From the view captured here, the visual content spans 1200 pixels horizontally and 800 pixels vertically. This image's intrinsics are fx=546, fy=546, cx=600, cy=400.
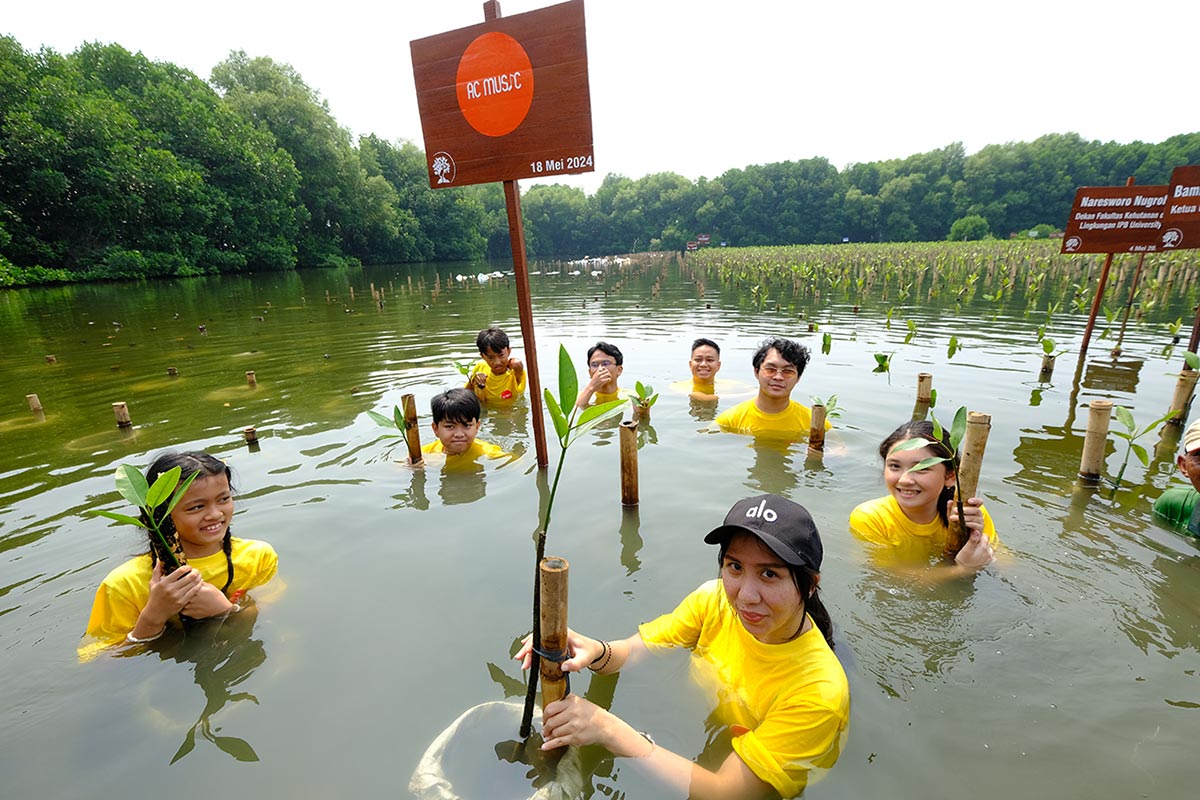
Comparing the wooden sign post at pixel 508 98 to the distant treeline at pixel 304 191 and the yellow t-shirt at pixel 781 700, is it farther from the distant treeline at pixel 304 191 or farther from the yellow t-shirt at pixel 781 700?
the distant treeline at pixel 304 191

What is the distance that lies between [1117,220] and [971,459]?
8.11m

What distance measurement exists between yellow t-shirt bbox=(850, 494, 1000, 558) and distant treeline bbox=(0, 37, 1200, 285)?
1391 inches

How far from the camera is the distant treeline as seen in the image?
2881 cm

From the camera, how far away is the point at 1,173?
89.1 feet

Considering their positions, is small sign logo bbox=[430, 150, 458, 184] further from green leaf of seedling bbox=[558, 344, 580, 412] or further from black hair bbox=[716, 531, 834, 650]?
black hair bbox=[716, 531, 834, 650]

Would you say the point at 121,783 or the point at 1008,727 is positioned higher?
the point at 121,783

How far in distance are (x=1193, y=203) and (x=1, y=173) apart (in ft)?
144

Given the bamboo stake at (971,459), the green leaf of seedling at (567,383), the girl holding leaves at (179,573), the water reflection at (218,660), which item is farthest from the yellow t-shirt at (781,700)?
the girl holding leaves at (179,573)

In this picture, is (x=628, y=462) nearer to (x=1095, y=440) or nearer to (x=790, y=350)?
(x=790, y=350)

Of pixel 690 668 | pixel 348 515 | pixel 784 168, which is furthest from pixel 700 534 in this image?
pixel 784 168

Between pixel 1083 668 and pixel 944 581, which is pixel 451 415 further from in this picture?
pixel 1083 668

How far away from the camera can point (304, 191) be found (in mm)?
47406

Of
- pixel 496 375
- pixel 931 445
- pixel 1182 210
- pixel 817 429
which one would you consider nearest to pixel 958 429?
pixel 931 445

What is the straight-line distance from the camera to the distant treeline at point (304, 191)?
28812mm
